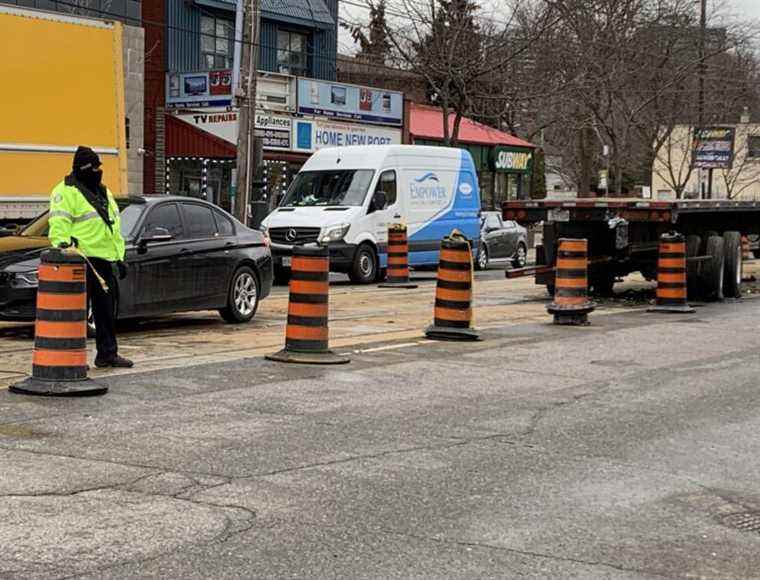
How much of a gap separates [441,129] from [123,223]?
98.5 feet

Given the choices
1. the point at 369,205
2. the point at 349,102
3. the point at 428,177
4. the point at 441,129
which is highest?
the point at 349,102

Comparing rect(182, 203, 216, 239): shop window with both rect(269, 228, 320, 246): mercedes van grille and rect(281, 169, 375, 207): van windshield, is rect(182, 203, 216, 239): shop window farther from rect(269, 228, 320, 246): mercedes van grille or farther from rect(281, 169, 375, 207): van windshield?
rect(281, 169, 375, 207): van windshield

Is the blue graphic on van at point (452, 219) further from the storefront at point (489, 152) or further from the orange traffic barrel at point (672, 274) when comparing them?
the storefront at point (489, 152)

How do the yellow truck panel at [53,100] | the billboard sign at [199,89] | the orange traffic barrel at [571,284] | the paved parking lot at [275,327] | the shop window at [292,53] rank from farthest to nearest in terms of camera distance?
the shop window at [292,53]
the billboard sign at [199,89]
the yellow truck panel at [53,100]
the orange traffic barrel at [571,284]
the paved parking lot at [275,327]

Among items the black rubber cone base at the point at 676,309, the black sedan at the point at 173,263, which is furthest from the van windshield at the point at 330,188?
the black sedan at the point at 173,263

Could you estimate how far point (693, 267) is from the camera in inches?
722

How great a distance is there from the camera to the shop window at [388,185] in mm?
22000

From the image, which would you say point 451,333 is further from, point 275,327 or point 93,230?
point 93,230

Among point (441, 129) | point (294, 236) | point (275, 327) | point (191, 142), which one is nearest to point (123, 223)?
point (275, 327)

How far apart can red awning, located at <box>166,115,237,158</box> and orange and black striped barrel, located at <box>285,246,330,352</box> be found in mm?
20019

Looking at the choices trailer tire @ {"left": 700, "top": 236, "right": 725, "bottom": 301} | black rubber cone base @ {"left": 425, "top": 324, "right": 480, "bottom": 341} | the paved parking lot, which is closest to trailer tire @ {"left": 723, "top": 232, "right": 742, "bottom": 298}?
trailer tire @ {"left": 700, "top": 236, "right": 725, "bottom": 301}

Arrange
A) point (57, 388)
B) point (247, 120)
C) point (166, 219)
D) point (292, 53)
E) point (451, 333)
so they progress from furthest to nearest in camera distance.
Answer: point (292, 53) < point (247, 120) < point (166, 219) < point (451, 333) < point (57, 388)

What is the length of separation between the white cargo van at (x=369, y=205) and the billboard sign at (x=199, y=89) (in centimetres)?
796

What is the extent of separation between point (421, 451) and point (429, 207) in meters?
16.7
